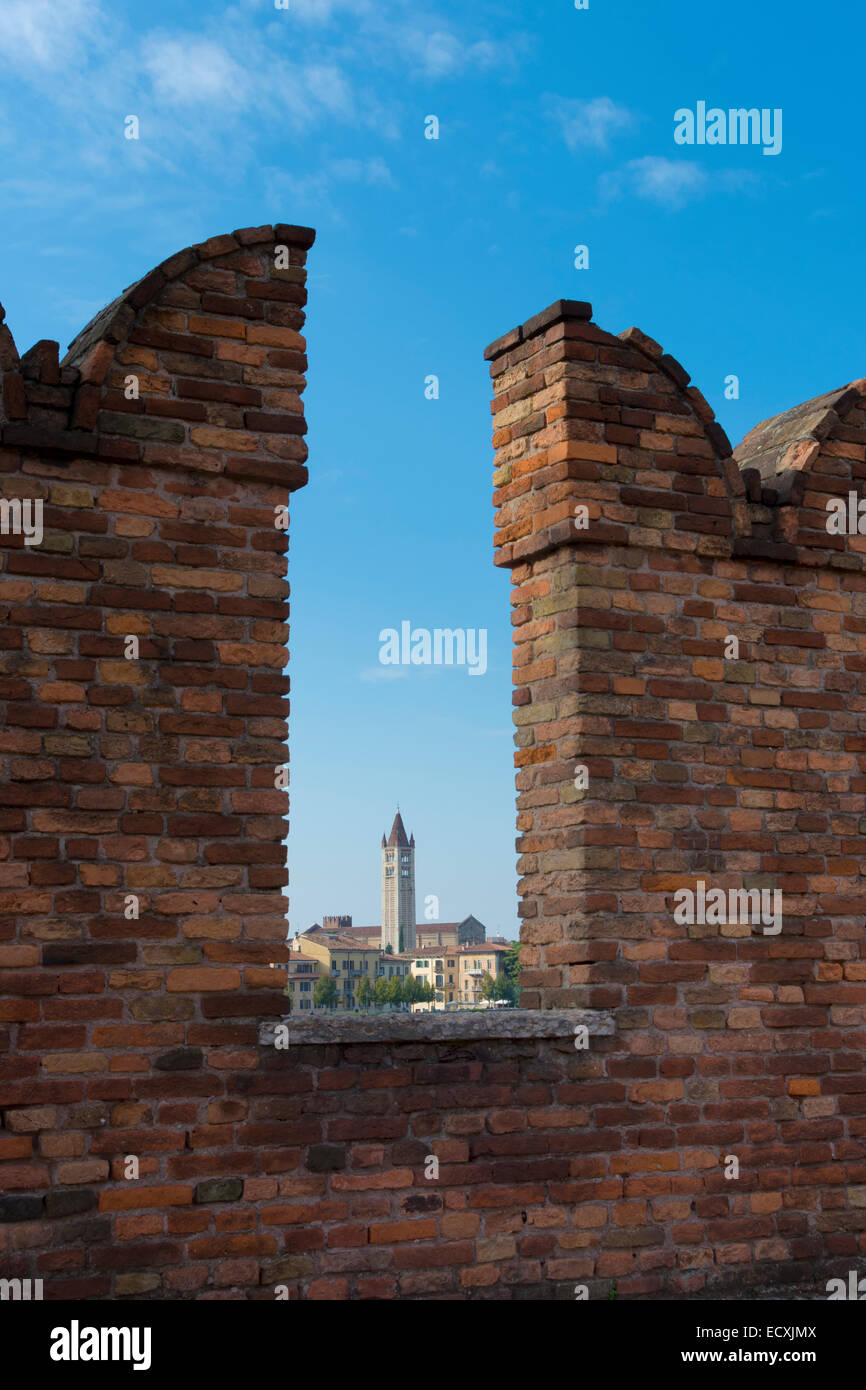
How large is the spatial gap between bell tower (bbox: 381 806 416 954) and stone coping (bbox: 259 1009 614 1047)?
130784 mm

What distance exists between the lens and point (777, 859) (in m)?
5.42

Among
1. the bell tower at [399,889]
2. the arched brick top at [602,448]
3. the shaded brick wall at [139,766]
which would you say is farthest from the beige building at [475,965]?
the shaded brick wall at [139,766]

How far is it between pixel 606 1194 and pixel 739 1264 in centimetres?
70

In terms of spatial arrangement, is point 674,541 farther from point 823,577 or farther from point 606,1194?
point 606,1194

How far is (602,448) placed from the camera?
17.3 ft

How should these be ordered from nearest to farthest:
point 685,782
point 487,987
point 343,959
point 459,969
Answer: point 685,782 → point 487,987 → point 343,959 → point 459,969

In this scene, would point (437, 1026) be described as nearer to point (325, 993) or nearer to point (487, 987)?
point (325, 993)

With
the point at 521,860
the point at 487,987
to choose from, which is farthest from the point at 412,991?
the point at 521,860

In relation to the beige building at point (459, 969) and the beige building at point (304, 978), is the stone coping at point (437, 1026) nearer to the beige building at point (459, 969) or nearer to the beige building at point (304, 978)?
the beige building at point (304, 978)

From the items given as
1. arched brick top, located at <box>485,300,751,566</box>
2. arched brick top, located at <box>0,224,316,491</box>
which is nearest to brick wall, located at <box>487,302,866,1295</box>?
arched brick top, located at <box>485,300,751,566</box>

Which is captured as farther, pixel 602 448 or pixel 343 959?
pixel 343 959

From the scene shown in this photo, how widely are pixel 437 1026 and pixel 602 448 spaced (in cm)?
240

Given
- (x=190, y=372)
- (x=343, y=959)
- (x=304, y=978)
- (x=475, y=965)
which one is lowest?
(x=475, y=965)

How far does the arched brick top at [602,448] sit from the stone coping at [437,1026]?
6.14ft
